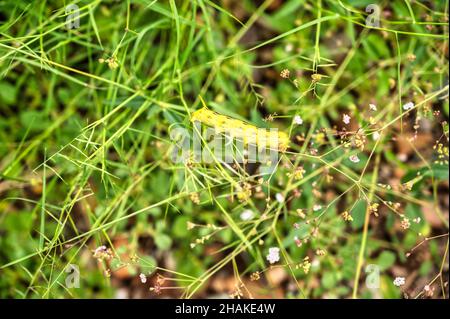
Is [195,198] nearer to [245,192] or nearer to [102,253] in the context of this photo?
[245,192]

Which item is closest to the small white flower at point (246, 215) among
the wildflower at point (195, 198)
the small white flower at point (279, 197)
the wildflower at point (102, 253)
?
the small white flower at point (279, 197)

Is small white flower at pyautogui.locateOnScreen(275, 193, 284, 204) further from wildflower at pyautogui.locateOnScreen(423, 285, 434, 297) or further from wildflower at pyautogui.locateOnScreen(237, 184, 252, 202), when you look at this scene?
wildflower at pyautogui.locateOnScreen(423, 285, 434, 297)

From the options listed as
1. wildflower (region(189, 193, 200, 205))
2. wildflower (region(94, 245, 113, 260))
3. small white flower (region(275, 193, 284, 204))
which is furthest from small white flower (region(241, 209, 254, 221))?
wildflower (region(94, 245, 113, 260))

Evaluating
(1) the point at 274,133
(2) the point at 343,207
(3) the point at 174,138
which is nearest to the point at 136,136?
(3) the point at 174,138

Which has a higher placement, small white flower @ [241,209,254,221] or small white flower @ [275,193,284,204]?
small white flower @ [275,193,284,204]

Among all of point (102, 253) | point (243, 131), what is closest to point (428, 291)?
point (243, 131)

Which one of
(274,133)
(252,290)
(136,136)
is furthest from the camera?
(252,290)

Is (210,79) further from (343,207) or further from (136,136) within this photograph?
(343,207)

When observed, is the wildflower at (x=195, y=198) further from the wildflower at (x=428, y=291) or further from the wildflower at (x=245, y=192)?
the wildflower at (x=428, y=291)
